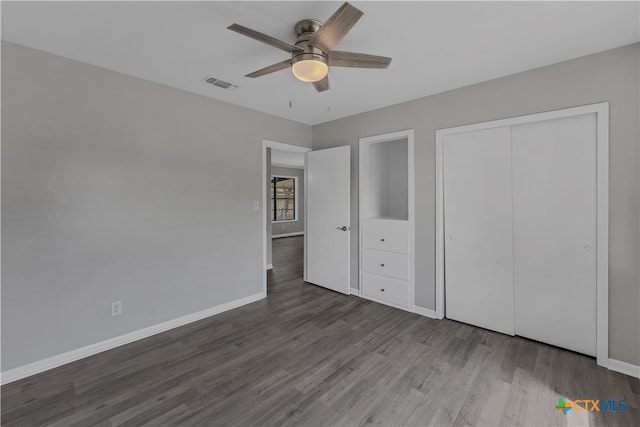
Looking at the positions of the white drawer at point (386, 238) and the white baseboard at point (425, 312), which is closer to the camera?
the white baseboard at point (425, 312)

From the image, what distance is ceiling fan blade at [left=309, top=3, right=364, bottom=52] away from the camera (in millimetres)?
1396

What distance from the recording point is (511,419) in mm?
1700

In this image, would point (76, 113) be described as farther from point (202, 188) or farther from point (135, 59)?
point (202, 188)

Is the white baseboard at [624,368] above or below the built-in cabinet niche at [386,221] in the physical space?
below

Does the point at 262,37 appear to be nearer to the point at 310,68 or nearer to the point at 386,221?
the point at 310,68

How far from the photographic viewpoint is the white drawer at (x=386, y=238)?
3363 mm

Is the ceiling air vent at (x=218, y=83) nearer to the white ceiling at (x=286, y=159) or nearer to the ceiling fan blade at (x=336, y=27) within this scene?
the ceiling fan blade at (x=336, y=27)

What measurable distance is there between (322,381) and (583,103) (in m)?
2.98

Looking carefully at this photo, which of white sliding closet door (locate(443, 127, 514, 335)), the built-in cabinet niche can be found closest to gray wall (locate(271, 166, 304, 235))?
the built-in cabinet niche

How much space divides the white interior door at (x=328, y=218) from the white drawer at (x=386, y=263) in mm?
285

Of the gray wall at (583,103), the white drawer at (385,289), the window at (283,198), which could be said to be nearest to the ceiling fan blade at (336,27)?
the gray wall at (583,103)

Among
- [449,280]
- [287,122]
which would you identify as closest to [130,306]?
[287,122]

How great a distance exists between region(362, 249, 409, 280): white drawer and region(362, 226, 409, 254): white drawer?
0.22 ft

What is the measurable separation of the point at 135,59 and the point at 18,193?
1347 mm
